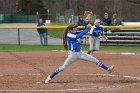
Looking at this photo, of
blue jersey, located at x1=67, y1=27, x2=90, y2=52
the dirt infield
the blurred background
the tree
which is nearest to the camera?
the dirt infield

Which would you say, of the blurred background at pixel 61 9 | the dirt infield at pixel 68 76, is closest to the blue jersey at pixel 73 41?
the dirt infield at pixel 68 76

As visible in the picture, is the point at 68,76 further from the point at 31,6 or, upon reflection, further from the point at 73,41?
the point at 31,6

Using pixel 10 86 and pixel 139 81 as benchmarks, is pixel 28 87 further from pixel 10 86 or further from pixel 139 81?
pixel 139 81

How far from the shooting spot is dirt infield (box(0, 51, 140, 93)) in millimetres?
11753

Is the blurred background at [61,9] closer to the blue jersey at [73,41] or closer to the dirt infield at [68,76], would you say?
the dirt infield at [68,76]

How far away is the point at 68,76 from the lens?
1451cm

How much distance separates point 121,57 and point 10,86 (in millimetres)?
9247

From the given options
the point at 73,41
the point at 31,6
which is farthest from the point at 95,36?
the point at 31,6

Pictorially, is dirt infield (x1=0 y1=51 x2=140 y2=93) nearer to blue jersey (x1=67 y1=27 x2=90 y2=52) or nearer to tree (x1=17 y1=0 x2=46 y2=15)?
blue jersey (x1=67 y1=27 x2=90 y2=52)

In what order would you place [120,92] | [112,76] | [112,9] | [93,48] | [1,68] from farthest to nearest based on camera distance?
[112,9]
[93,48]
[1,68]
[112,76]
[120,92]

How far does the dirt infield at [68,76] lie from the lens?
11.8 metres

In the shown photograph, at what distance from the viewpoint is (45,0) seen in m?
93.4

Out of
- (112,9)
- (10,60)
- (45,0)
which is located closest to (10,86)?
(10,60)

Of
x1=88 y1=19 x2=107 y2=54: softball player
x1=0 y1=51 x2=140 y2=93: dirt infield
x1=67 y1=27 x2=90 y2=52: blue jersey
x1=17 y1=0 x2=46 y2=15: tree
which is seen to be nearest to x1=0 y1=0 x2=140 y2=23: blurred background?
x1=17 y1=0 x2=46 y2=15: tree
